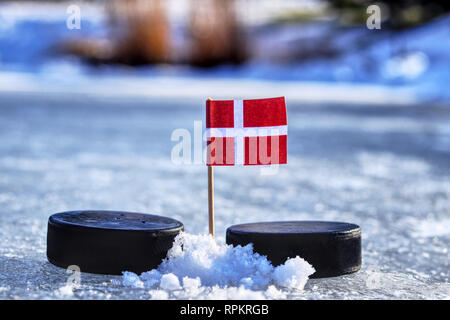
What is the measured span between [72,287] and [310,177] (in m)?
4.01

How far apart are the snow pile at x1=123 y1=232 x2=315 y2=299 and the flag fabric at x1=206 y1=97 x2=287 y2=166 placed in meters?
0.38

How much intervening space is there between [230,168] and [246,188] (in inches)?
52.8

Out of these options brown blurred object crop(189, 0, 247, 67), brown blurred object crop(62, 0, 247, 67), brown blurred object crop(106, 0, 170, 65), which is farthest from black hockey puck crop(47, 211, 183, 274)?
brown blurred object crop(189, 0, 247, 67)

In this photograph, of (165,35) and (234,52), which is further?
(165,35)

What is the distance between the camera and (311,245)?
3180 millimetres

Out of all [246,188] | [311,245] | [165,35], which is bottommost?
[246,188]

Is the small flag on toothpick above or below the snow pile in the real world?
above

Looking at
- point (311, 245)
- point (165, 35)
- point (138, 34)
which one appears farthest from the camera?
point (165, 35)

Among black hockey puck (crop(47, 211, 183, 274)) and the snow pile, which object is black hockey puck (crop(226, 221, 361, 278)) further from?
black hockey puck (crop(47, 211, 183, 274))

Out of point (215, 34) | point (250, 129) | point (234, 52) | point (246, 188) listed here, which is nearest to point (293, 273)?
point (250, 129)

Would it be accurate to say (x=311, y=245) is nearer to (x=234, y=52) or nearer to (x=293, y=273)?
(x=293, y=273)

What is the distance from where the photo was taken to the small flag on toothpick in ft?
10.7

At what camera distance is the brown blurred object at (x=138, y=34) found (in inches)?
1096
